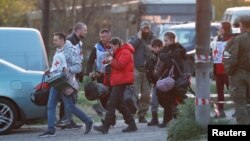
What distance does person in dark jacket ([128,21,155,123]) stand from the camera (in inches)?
578

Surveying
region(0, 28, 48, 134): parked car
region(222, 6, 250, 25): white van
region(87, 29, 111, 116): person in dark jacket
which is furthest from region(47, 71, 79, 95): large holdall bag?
region(222, 6, 250, 25): white van

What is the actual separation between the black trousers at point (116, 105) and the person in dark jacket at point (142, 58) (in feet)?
5.20

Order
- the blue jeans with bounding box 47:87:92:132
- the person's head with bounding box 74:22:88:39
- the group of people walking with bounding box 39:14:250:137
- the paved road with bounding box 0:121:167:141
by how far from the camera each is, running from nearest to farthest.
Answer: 1. the group of people walking with bounding box 39:14:250:137
2. the paved road with bounding box 0:121:167:141
3. the blue jeans with bounding box 47:87:92:132
4. the person's head with bounding box 74:22:88:39

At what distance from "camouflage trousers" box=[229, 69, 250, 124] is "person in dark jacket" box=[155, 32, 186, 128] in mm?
2219

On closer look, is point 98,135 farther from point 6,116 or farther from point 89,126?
point 6,116

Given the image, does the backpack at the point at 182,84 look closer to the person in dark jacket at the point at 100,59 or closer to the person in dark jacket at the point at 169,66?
the person in dark jacket at the point at 169,66

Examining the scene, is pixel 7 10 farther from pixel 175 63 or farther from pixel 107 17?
pixel 175 63

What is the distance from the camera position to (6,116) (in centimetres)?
1352

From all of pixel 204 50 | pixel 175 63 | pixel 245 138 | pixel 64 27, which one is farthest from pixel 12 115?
pixel 64 27

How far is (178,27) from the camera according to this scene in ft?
105

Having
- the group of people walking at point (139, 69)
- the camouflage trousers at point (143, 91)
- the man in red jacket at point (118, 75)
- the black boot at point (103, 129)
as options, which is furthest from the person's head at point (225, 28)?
the black boot at point (103, 129)

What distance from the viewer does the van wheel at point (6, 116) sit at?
532 inches

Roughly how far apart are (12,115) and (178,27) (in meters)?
18.9

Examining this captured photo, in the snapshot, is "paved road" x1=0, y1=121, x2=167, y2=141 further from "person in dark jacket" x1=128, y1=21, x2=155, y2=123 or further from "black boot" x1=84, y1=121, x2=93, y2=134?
"person in dark jacket" x1=128, y1=21, x2=155, y2=123
